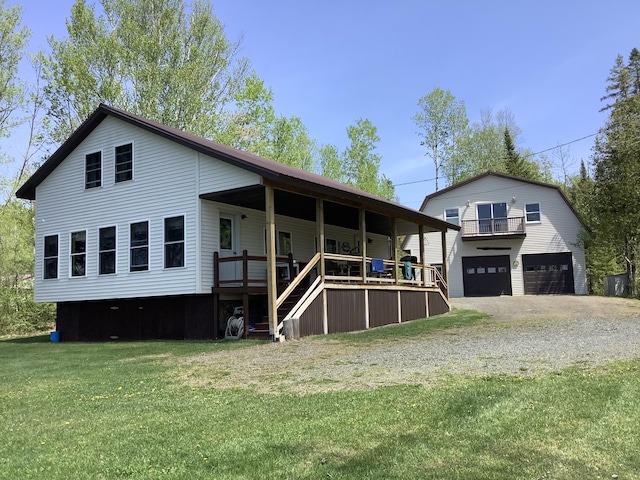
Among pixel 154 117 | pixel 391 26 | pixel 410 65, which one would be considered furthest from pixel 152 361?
pixel 154 117

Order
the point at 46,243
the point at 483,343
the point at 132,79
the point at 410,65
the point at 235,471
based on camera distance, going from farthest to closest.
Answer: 1. the point at 132,79
2. the point at 410,65
3. the point at 46,243
4. the point at 483,343
5. the point at 235,471

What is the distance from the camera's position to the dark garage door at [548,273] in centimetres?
3014

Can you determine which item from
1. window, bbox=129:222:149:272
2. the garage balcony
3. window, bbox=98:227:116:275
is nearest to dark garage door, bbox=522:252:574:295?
the garage balcony

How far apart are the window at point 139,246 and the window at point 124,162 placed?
163 centimetres

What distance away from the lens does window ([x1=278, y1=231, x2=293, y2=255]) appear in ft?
61.8

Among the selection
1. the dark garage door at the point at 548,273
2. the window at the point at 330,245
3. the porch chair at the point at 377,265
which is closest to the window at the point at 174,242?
the porch chair at the point at 377,265

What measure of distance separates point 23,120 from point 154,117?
21.4ft

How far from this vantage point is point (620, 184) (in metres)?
26.8

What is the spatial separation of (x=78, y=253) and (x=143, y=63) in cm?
1231

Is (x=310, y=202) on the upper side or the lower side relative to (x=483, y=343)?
upper

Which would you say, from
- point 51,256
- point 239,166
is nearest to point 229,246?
point 239,166

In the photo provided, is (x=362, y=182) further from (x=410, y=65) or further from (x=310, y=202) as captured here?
(x=310, y=202)

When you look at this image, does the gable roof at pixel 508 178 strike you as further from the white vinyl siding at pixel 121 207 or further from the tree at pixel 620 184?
the white vinyl siding at pixel 121 207

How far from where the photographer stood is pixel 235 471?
3.95 m
